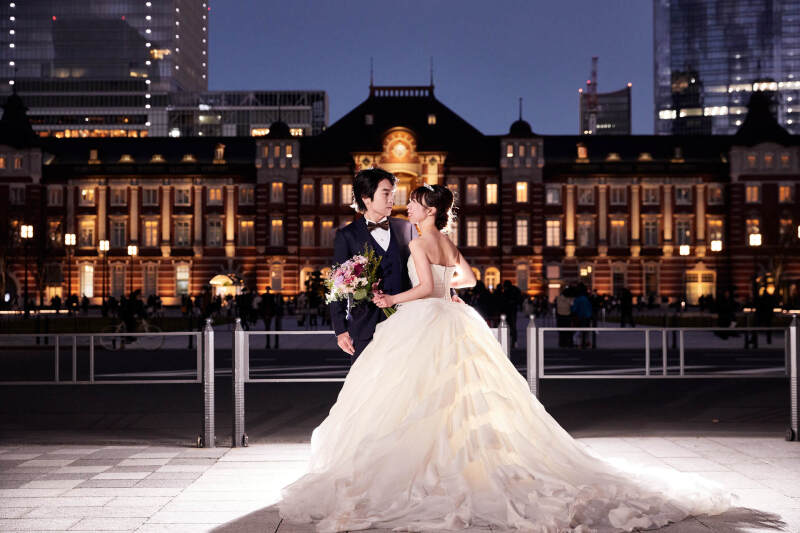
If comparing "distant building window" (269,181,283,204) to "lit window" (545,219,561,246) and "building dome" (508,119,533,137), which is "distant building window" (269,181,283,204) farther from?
"lit window" (545,219,561,246)

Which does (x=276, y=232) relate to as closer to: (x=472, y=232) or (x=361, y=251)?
(x=472, y=232)

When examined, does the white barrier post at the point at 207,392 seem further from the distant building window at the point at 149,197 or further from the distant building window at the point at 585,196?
the distant building window at the point at 149,197

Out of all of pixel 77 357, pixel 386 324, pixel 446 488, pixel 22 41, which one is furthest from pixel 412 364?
pixel 22 41

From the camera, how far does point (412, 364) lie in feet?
17.7

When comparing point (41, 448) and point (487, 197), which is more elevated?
point (487, 197)

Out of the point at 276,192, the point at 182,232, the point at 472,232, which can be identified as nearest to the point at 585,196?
the point at 472,232

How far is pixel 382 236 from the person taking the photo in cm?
566

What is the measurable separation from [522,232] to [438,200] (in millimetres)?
56447

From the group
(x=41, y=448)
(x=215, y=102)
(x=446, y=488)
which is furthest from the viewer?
(x=215, y=102)

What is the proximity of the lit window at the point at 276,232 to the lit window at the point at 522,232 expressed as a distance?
17.4 m

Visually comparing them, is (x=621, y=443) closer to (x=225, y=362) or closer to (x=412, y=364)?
(x=412, y=364)

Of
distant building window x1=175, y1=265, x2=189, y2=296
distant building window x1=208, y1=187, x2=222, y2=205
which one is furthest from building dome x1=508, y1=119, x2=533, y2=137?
distant building window x1=175, y1=265, x2=189, y2=296

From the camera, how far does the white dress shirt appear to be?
5645mm

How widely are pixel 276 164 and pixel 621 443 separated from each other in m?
55.6
